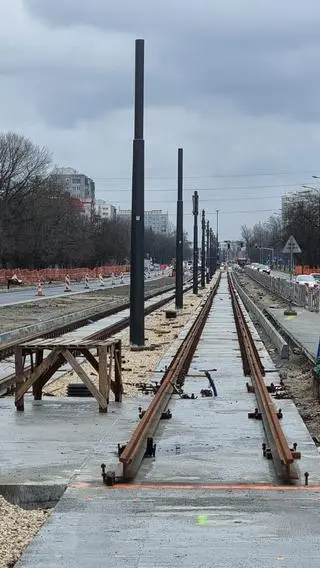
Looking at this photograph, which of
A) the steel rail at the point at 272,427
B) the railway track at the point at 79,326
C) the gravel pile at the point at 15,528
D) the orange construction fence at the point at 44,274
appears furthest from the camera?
the orange construction fence at the point at 44,274

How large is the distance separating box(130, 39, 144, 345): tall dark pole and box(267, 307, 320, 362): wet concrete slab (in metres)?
4.27

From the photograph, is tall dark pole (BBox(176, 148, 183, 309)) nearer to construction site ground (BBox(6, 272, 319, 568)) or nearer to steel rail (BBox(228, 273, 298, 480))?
steel rail (BBox(228, 273, 298, 480))

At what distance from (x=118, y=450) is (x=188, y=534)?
2.98 metres

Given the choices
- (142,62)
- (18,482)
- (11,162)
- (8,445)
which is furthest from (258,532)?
(11,162)

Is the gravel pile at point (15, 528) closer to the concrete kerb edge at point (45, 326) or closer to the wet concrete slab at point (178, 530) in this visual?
Result: the wet concrete slab at point (178, 530)

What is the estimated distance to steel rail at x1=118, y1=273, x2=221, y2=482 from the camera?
819 cm

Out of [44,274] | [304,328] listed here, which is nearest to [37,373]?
[304,328]

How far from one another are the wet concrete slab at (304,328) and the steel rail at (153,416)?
2.81 m

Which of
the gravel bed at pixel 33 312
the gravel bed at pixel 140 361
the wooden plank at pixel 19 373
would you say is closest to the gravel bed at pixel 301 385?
the gravel bed at pixel 140 361

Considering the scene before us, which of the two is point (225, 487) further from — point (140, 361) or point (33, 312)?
point (33, 312)

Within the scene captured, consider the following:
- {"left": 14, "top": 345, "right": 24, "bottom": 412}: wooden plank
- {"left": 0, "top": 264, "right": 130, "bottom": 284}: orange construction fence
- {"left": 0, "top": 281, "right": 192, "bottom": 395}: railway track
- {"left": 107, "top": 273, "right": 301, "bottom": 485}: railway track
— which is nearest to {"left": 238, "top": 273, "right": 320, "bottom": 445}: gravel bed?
{"left": 107, "top": 273, "right": 301, "bottom": 485}: railway track

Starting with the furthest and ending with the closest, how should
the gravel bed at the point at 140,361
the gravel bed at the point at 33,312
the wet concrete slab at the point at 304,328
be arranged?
the gravel bed at the point at 33,312 → the wet concrete slab at the point at 304,328 → the gravel bed at the point at 140,361

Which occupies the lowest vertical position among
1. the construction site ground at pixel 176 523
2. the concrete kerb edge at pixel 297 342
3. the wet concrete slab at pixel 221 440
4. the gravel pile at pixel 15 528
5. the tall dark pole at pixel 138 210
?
the concrete kerb edge at pixel 297 342

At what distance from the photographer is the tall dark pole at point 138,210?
2206cm
